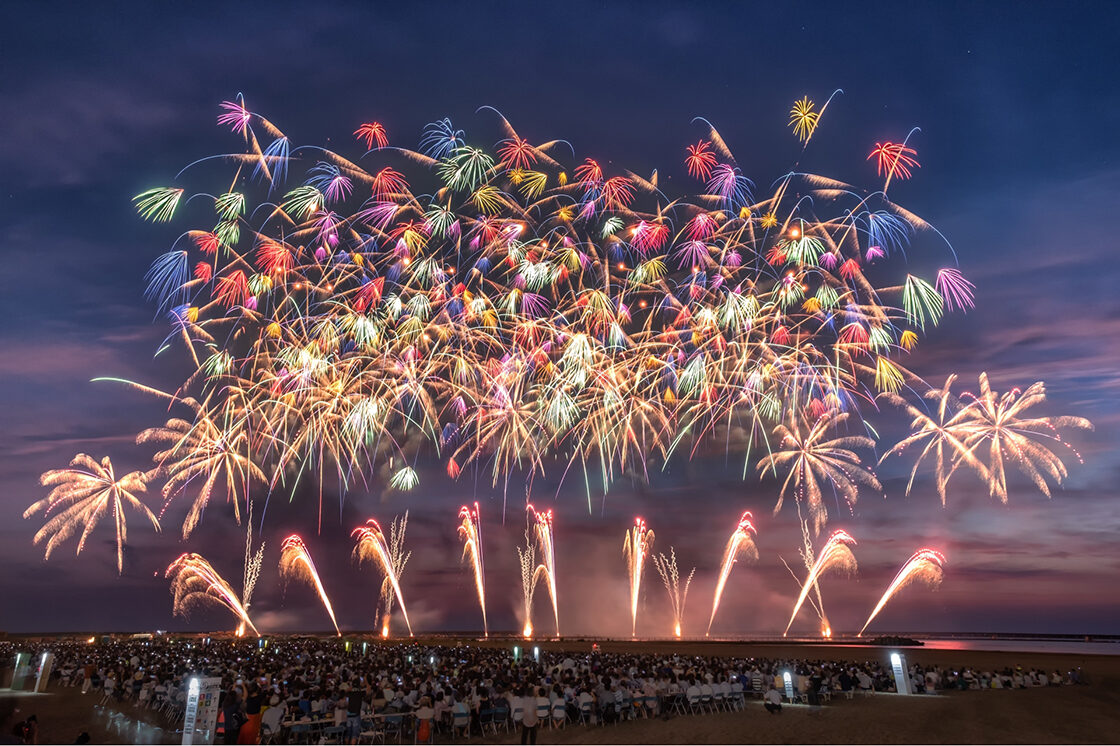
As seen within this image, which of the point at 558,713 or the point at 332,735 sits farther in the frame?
the point at 558,713

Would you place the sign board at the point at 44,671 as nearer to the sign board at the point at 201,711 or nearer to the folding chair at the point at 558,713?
the sign board at the point at 201,711

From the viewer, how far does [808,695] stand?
24.0 metres

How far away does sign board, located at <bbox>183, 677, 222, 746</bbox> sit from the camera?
15.3 m

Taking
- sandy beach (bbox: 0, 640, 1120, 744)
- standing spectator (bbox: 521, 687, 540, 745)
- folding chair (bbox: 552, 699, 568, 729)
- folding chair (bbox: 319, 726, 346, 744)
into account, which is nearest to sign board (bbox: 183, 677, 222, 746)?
folding chair (bbox: 319, 726, 346, 744)

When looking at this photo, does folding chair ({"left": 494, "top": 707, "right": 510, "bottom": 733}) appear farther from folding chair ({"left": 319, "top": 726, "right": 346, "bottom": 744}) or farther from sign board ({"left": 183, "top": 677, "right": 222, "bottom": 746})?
sign board ({"left": 183, "top": 677, "right": 222, "bottom": 746})

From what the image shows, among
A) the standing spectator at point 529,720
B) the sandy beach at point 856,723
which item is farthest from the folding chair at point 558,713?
the standing spectator at point 529,720

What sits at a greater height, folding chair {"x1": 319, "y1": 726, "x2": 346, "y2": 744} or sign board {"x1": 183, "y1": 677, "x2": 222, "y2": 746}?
sign board {"x1": 183, "y1": 677, "x2": 222, "y2": 746}

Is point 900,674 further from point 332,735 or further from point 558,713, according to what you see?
point 332,735

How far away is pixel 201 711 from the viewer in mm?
15594

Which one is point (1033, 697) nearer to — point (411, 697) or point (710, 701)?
point (710, 701)

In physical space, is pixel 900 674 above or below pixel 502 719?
above

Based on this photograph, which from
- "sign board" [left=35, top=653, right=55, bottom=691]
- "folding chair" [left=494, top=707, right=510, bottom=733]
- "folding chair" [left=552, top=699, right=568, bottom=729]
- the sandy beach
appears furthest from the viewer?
"sign board" [left=35, top=653, right=55, bottom=691]

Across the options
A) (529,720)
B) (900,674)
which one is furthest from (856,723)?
(529,720)

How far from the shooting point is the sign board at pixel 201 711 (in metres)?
15.3
